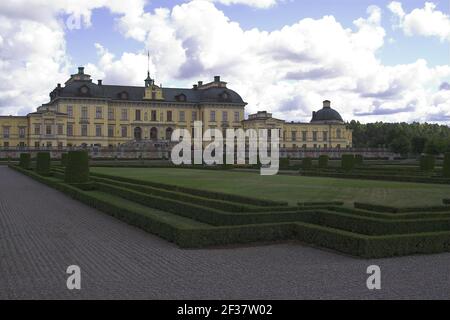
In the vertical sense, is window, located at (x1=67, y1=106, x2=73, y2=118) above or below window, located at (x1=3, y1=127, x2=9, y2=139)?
above

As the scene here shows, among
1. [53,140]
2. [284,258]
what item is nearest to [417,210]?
[284,258]

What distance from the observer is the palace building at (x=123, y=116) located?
5628 cm

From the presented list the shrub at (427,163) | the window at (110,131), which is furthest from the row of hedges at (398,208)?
the window at (110,131)

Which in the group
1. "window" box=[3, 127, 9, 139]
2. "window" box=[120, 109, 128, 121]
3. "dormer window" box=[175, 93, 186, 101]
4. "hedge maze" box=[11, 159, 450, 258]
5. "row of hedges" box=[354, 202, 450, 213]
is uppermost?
"dormer window" box=[175, 93, 186, 101]

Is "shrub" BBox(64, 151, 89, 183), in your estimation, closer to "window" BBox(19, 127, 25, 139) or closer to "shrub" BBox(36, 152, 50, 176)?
"shrub" BBox(36, 152, 50, 176)

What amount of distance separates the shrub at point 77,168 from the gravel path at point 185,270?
9.38 metres

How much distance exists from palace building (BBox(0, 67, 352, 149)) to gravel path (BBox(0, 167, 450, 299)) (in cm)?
4856

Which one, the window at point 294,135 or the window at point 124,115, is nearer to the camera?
the window at point 124,115

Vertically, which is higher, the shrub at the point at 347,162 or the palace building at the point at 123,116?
the palace building at the point at 123,116

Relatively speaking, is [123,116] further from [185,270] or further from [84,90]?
[185,270]

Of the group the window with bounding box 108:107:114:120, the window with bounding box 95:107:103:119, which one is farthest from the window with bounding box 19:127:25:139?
the window with bounding box 108:107:114:120

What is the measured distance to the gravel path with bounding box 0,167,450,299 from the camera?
18.6 feet

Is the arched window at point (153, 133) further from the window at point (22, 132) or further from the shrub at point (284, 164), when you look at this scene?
the shrub at point (284, 164)
